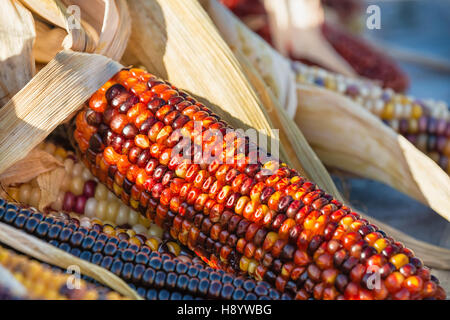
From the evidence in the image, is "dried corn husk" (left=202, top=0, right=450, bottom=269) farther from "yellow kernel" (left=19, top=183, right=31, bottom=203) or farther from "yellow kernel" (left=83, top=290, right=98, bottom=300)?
"yellow kernel" (left=83, top=290, right=98, bottom=300)

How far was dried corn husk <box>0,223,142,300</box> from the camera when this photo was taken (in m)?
1.25

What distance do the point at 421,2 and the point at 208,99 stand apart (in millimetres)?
5177

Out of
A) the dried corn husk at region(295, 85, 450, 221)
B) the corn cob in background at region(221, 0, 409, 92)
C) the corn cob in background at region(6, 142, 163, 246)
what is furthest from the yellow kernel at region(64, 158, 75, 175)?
the corn cob in background at region(221, 0, 409, 92)

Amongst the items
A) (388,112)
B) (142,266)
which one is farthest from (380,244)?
(388,112)

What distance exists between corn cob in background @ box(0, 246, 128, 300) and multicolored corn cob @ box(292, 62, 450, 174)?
152cm

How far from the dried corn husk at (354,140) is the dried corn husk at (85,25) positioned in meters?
0.81

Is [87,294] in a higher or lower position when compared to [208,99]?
lower

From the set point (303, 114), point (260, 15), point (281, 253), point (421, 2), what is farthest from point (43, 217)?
point (421, 2)

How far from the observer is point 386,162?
6.92 feet

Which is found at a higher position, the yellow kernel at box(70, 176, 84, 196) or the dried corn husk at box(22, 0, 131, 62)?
the dried corn husk at box(22, 0, 131, 62)

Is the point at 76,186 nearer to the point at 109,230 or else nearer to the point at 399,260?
the point at 109,230

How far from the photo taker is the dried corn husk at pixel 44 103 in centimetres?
153

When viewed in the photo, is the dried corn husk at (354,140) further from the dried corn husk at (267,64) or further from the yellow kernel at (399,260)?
the yellow kernel at (399,260)
